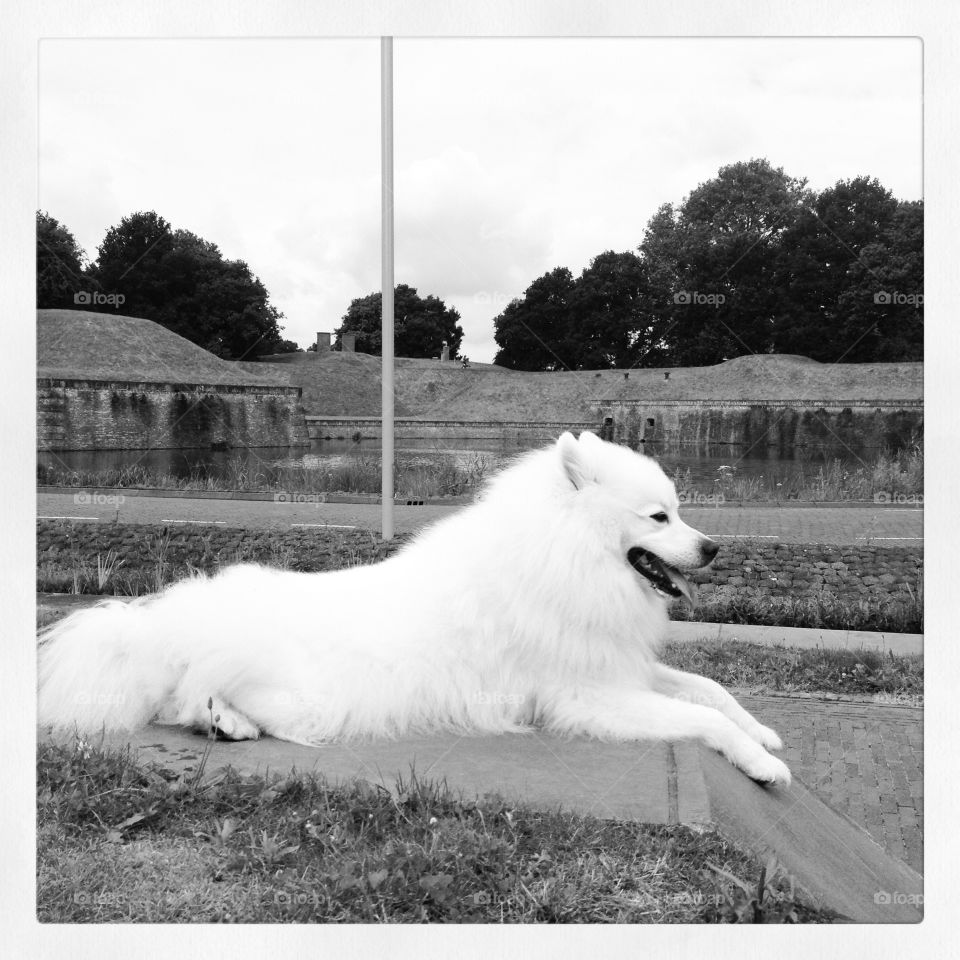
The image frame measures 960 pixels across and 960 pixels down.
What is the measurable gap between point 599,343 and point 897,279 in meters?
8.01

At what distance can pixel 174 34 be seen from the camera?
3189 millimetres

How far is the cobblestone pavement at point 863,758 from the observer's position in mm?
3793

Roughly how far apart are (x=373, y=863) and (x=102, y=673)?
152cm

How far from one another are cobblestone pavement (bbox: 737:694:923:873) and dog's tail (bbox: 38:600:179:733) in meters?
2.78

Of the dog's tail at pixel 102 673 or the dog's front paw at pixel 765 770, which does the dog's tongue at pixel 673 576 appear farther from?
the dog's tail at pixel 102 673

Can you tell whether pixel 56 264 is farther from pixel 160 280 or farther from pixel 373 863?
pixel 160 280

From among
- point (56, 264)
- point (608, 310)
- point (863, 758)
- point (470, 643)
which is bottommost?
point (863, 758)

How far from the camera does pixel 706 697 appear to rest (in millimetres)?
3795

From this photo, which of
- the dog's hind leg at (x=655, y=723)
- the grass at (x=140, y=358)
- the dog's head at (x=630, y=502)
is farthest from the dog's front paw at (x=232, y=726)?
the grass at (x=140, y=358)

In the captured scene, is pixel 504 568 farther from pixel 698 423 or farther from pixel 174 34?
pixel 698 423

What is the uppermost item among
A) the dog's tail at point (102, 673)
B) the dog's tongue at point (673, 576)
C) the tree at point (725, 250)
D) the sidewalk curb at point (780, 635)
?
the tree at point (725, 250)

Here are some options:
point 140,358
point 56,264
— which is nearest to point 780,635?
point 56,264

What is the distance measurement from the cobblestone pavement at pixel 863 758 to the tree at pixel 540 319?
19.2 ft

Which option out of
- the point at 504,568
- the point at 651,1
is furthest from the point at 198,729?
the point at 651,1
